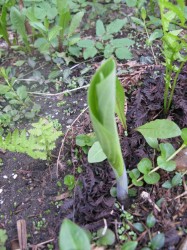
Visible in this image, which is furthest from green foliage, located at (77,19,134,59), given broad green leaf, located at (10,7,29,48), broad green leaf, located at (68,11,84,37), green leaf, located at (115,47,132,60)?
broad green leaf, located at (10,7,29,48)

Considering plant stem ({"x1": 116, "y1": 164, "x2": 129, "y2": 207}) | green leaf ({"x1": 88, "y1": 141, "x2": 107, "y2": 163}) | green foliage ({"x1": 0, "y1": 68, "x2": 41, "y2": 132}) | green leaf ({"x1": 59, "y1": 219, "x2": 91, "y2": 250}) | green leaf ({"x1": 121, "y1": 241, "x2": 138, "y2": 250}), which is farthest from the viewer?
green foliage ({"x1": 0, "y1": 68, "x2": 41, "y2": 132})

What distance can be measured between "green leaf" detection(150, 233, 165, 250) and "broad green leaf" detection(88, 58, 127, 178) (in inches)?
14.6

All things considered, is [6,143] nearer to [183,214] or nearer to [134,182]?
[134,182]

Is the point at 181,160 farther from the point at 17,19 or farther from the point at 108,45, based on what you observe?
the point at 17,19

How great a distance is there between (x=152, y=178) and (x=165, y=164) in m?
0.07

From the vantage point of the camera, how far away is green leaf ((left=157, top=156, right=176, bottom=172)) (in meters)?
1.22

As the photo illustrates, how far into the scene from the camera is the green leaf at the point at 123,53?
6.07 ft

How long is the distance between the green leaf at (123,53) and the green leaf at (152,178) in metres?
0.80

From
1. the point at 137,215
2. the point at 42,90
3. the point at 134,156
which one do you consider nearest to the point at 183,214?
the point at 137,215

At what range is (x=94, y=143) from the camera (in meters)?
1.31

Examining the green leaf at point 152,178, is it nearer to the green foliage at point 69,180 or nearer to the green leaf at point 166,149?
the green leaf at point 166,149

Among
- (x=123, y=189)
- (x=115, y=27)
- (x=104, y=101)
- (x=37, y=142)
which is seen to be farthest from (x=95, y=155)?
(x=115, y=27)

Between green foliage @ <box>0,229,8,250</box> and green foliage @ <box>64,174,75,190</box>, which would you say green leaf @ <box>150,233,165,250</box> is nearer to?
green foliage @ <box>64,174,75,190</box>

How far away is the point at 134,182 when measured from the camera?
1241 millimetres
